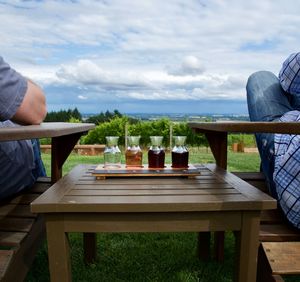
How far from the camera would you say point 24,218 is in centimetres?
163

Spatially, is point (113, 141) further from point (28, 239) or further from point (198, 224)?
point (198, 224)

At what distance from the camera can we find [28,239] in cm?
149

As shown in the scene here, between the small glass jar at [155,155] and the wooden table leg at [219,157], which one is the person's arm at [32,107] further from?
the wooden table leg at [219,157]

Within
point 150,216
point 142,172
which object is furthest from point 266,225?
point 150,216

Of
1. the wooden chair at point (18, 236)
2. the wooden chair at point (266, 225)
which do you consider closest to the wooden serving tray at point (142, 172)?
the wooden chair at point (266, 225)

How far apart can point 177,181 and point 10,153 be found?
0.68m

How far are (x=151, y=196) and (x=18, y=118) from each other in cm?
52

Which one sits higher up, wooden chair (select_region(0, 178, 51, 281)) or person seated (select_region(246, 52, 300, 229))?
person seated (select_region(246, 52, 300, 229))

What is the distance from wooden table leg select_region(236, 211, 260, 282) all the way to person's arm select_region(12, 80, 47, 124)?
2.46 feet

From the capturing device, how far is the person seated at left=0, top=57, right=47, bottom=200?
1.31 meters

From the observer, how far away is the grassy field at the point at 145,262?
75.9 inches

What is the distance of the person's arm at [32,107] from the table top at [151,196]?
0.79 ft

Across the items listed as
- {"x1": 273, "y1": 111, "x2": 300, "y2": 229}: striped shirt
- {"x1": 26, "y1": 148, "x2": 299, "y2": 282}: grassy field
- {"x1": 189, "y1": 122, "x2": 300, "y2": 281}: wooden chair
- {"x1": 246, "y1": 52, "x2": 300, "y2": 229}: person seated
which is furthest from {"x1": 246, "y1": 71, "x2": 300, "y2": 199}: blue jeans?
{"x1": 26, "y1": 148, "x2": 299, "y2": 282}: grassy field

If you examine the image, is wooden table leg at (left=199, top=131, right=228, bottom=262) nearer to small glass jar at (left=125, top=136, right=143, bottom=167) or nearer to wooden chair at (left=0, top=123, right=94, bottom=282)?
small glass jar at (left=125, top=136, right=143, bottom=167)
